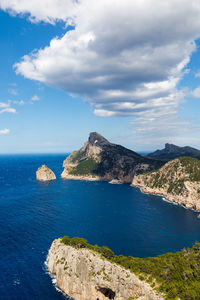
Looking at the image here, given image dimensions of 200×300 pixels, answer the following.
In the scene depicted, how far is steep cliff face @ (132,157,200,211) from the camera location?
14575 cm

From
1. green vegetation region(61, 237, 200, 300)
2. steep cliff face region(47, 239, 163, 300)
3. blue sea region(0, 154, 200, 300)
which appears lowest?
blue sea region(0, 154, 200, 300)

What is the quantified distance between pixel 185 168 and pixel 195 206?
41777 millimetres

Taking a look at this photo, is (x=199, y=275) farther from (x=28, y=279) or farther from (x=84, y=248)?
(x=28, y=279)

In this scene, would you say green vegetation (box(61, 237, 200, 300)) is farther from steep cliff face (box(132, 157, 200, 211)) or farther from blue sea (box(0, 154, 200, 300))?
steep cliff face (box(132, 157, 200, 211))

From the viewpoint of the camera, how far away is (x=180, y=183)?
164375 millimetres

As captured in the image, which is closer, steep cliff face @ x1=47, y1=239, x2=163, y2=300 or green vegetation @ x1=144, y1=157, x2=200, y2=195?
steep cliff face @ x1=47, y1=239, x2=163, y2=300

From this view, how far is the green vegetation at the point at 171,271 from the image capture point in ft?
138

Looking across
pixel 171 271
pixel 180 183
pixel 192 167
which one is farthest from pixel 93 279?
pixel 192 167

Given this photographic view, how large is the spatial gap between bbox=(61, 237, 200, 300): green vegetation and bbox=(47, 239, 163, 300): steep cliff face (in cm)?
202

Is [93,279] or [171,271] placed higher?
[171,271]

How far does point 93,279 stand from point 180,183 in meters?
133

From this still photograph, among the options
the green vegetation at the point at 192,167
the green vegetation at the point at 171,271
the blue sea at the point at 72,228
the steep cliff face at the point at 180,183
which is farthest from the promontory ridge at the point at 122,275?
the green vegetation at the point at 192,167

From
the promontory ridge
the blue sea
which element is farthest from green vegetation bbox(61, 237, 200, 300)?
the blue sea

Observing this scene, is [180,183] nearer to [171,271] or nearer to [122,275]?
[171,271]
